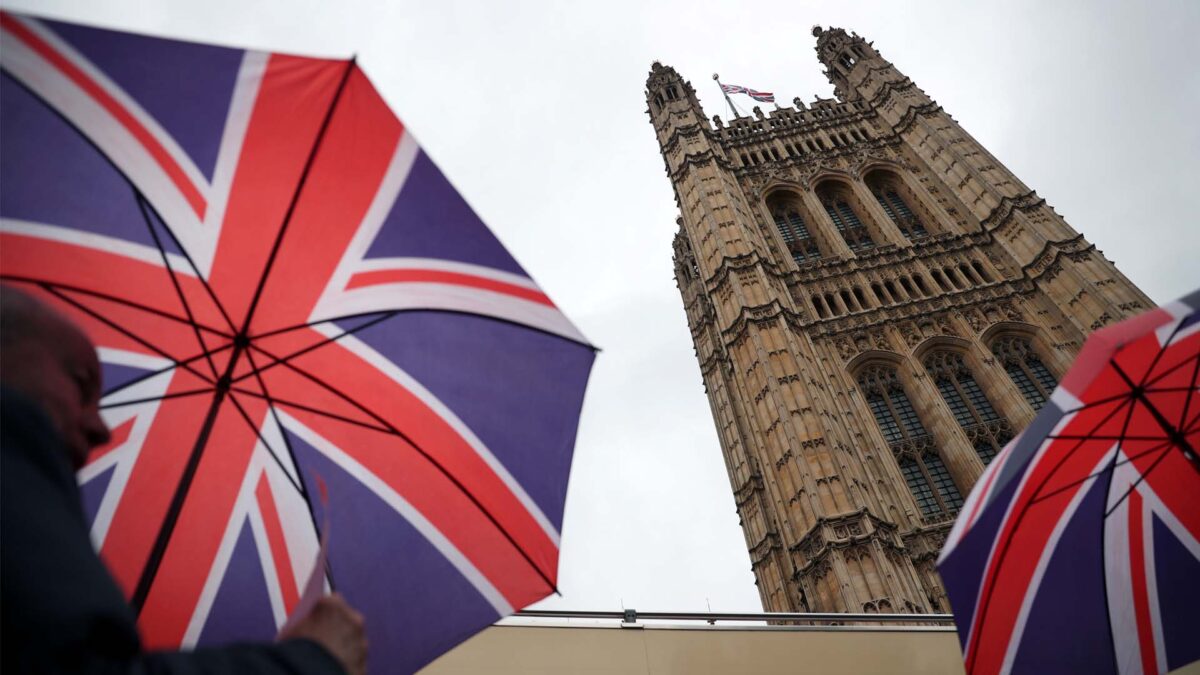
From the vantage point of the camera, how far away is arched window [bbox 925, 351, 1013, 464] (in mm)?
19984

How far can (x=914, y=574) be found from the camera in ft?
51.5

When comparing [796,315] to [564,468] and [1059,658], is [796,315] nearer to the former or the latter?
[1059,658]

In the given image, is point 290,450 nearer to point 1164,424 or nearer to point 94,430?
point 94,430

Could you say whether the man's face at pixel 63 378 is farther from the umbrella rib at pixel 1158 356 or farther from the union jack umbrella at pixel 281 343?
the umbrella rib at pixel 1158 356

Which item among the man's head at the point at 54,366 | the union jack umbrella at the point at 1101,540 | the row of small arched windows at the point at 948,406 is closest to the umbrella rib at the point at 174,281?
the man's head at the point at 54,366

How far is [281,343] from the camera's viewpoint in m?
3.46

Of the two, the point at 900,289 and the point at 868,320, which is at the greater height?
the point at 900,289

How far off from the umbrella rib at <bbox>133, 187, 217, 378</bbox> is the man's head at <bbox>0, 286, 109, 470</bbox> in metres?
1.94

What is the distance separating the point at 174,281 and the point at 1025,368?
2398 centimetres

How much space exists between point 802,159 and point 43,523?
110 feet

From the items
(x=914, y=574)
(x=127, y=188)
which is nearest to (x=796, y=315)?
(x=914, y=574)

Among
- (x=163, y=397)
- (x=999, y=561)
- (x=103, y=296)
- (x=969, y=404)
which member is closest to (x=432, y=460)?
(x=163, y=397)

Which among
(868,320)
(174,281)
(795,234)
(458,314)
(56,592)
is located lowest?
(56,592)

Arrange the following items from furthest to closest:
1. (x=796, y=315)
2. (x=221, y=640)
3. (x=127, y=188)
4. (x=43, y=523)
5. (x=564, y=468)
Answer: (x=796, y=315), (x=564, y=468), (x=221, y=640), (x=127, y=188), (x=43, y=523)
